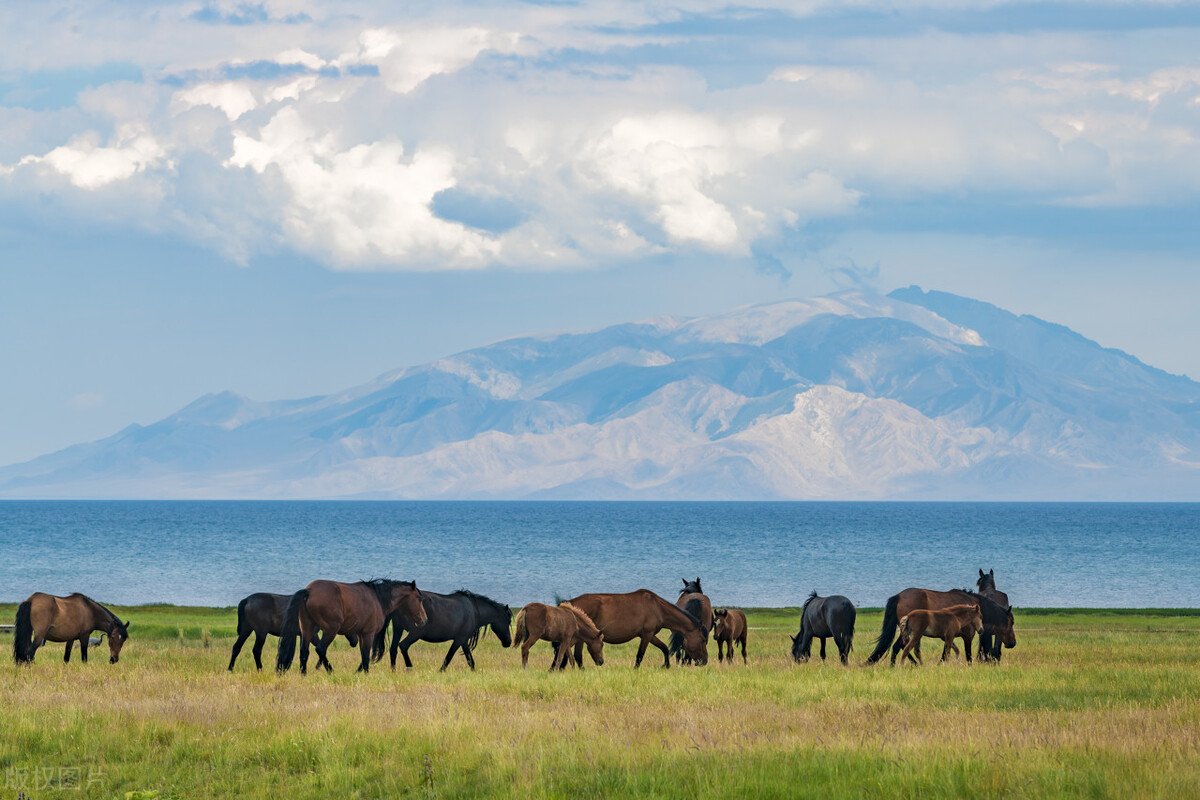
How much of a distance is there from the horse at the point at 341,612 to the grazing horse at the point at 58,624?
17.1ft

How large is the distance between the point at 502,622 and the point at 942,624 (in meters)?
9.53

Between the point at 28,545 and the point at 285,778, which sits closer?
the point at 285,778

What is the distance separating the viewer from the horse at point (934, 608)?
27469 mm

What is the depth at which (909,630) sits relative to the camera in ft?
87.2

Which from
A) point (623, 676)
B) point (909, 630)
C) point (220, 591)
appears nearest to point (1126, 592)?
point (220, 591)

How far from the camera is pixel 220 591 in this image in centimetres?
9294

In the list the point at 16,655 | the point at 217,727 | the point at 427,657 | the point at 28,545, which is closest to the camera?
the point at 217,727

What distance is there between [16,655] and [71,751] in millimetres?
11163

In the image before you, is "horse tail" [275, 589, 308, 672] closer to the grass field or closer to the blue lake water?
the grass field

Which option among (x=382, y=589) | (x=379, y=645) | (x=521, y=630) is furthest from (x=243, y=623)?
(x=521, y=630)

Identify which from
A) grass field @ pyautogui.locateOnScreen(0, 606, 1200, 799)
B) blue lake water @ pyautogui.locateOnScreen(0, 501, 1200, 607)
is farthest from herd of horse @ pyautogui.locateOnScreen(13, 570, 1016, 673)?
blue lake water @ pyautogui.locateOnScreen(0, 501, 1200, 607)

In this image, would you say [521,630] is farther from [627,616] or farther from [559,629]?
[627,616]

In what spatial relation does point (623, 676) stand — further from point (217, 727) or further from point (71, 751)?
point (71, 751)

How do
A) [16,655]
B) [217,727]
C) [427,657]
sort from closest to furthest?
[217,727], [16,655], [427,657]
